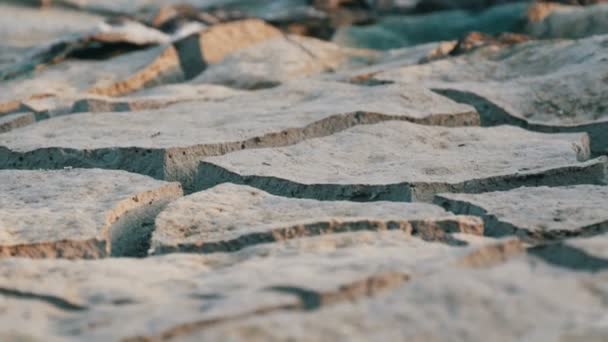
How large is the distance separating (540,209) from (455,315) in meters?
0.66

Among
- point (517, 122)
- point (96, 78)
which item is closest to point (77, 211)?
point (517, 122)

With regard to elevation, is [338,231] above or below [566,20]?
below

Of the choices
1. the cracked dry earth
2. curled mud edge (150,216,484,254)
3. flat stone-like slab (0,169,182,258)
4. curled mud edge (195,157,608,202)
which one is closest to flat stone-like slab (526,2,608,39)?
the cracked dry earth

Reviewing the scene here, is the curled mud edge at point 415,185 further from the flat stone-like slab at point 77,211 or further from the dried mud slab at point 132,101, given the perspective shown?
the dried mud slab at point 132,101

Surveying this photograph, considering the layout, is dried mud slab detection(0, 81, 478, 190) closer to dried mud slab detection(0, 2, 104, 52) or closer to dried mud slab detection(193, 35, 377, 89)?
dried mud slab detection(193, 35, 377, 89)

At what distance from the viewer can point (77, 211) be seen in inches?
73.5

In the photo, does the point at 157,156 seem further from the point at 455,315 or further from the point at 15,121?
the point at 455,315

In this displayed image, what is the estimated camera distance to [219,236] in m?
1.67

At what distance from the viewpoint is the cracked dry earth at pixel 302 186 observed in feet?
4.02

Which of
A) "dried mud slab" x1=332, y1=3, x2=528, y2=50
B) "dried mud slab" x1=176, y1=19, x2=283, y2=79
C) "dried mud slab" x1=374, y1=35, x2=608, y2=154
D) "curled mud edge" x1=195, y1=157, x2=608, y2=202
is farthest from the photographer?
"dried mud slab" x1=332, y1=3, x2=528, y2=50

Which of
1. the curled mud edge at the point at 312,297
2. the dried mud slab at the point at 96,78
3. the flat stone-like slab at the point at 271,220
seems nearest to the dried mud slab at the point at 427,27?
the dried mud slab at the point at 96,78

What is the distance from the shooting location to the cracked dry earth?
1227 millimetres

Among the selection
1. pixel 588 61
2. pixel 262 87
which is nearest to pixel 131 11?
pixel 262 87

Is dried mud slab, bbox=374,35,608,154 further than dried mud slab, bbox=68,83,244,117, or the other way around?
dried mud slab, bbox=68,83,244,117
